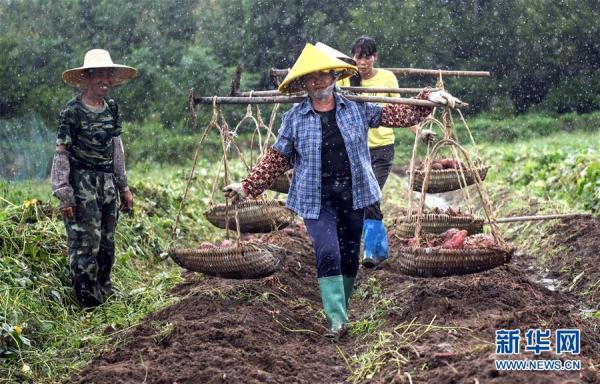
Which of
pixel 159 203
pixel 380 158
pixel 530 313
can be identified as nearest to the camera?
pixel 530 313

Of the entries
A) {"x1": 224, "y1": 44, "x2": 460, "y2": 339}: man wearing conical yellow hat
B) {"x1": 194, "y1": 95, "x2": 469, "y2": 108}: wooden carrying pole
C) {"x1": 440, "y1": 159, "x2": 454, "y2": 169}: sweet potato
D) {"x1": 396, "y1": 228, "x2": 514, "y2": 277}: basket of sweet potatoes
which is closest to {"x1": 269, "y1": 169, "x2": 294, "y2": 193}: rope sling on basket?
{"x1": 440, "y1": 159, "x2": 454, "y2": 169}: sweet potato

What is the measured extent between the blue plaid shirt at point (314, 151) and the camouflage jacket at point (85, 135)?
5.11 ft

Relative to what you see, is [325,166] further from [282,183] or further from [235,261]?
[282,183]

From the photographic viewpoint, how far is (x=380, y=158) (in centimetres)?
783

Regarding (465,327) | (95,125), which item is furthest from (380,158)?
(465,327)

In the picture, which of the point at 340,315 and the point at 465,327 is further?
the point at 340,315

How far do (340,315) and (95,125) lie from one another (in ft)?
7.82

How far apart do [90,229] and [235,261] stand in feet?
4.17

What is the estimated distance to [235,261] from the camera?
6.31 meters

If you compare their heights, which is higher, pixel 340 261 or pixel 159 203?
pixel 340 261

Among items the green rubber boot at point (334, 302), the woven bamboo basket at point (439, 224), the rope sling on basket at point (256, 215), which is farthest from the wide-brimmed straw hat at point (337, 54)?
the green rubber boot at point (334, 302)

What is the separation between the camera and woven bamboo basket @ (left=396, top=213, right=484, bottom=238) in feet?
24.6

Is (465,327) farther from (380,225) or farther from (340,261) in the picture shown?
(380,225)

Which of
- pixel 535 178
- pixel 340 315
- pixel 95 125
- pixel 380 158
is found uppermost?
pixel 95 125
